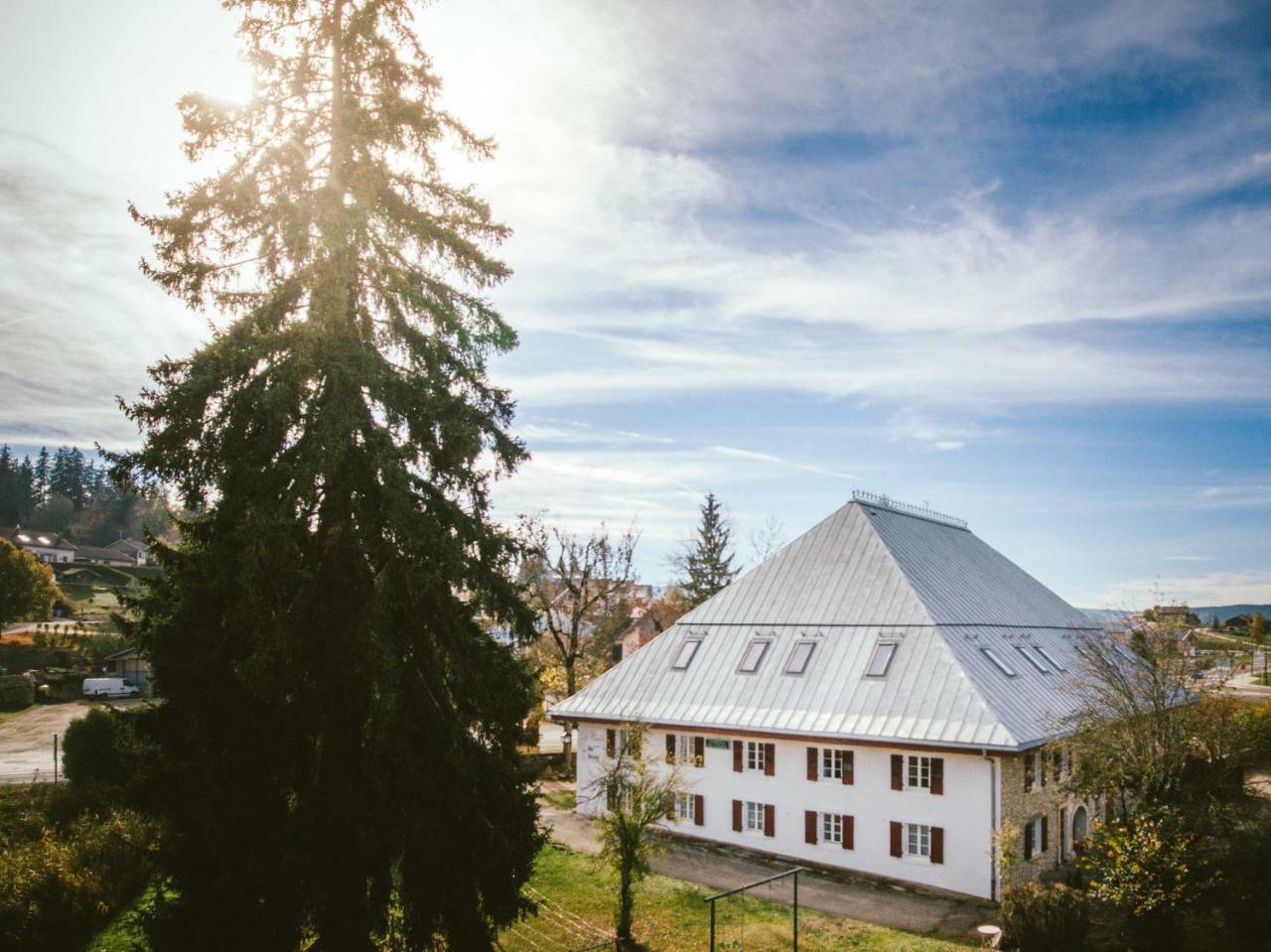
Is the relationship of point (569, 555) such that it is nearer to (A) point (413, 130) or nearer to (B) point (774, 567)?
(B) point (774, 567)

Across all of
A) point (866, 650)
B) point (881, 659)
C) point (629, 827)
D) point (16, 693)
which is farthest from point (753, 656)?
point (16, 693)

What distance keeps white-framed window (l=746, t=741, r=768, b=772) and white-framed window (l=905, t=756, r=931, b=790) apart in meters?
4.67

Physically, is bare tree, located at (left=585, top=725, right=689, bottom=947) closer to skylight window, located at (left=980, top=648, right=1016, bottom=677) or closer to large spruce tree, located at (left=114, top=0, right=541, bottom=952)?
large spruce tree, located at (left=114, top=0, right=541, bottom=952)

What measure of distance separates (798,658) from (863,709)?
363cm

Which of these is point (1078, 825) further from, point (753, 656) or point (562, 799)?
point (562, 799)

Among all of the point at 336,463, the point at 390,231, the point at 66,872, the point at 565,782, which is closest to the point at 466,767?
the point at 336,463

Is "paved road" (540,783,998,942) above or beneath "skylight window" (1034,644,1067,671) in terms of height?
beneath

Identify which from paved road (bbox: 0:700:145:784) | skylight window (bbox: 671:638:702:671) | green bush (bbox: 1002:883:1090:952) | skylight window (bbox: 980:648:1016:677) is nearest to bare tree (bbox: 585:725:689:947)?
green bush (bbox: 1002:883:1090:952)

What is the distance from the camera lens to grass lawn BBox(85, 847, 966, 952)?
19.4 meters

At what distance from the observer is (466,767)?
12.8m

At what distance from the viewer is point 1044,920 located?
62.2 ft

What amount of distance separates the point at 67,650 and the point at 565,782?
48236mm

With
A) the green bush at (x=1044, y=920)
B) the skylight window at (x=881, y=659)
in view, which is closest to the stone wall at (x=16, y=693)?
the skylight window at (x=881, y=659)

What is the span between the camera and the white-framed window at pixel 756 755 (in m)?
27.4
